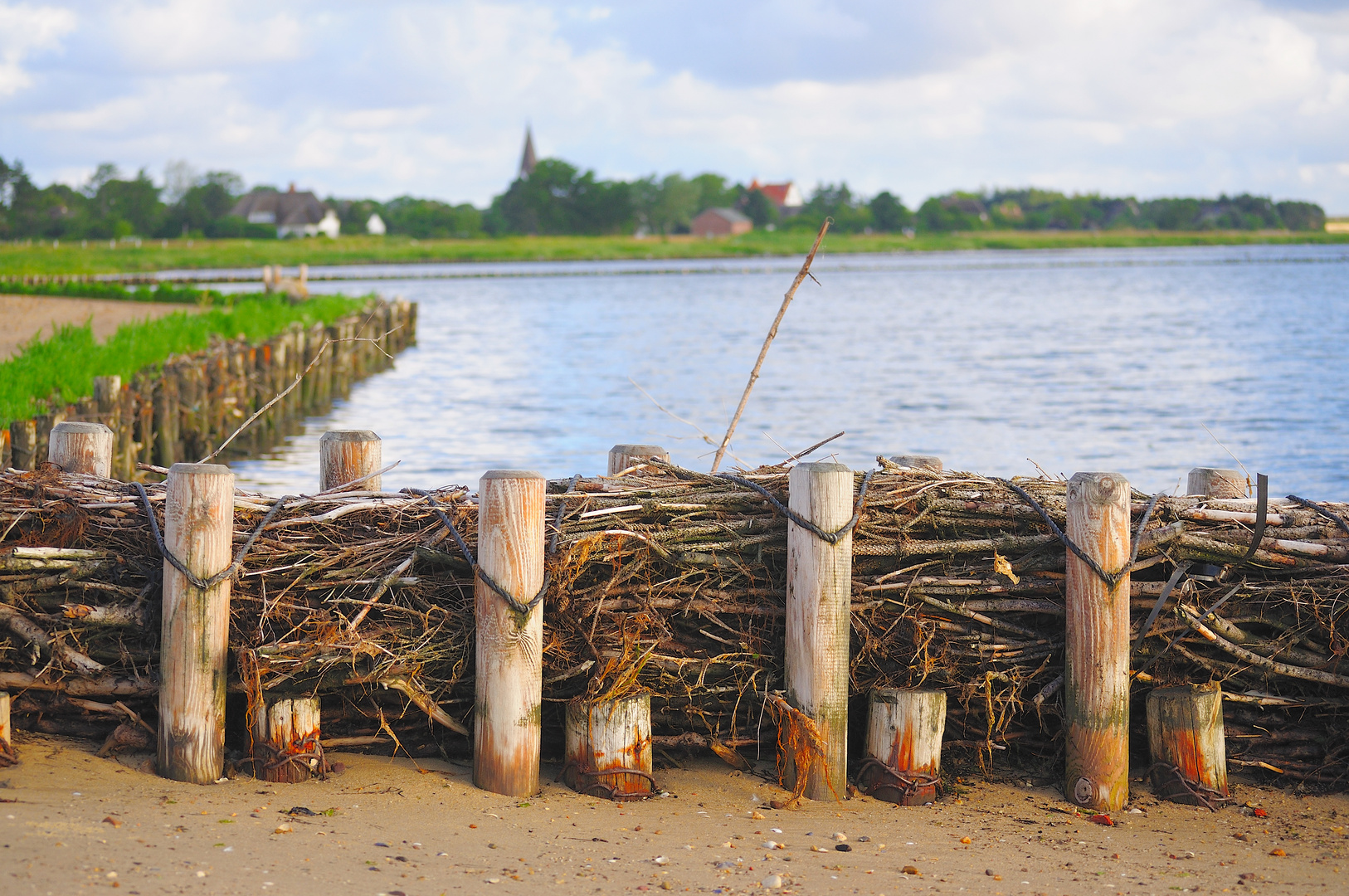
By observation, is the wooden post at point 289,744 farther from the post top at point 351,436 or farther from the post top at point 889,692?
the post top at point 889,692

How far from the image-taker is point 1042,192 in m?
150

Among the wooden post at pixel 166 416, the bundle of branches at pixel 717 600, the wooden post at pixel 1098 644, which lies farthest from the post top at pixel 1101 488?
the wooden post at pixel 166 416

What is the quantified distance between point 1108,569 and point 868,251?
358ft

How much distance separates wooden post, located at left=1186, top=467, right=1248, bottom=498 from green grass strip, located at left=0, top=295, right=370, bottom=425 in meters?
8.15

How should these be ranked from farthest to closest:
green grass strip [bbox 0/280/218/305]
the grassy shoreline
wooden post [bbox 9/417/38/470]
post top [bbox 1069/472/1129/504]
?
the grassy shoreline
green grass strip [bbox 0/280/218/305]
wooden post [bbox 9/417/38/470]
post top [bbox 1069/472/1129/504]

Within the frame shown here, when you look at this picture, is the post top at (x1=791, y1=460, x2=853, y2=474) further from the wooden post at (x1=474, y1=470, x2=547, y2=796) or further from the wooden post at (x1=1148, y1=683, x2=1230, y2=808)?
the wooden post at (x1=1148, y1=683, x2=1230, y2=808)

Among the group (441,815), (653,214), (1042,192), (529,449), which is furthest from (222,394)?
(1042,192)

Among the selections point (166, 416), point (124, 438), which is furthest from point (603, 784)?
point (166, 416)

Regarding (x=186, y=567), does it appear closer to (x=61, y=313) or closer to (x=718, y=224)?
(x=61, y=313)

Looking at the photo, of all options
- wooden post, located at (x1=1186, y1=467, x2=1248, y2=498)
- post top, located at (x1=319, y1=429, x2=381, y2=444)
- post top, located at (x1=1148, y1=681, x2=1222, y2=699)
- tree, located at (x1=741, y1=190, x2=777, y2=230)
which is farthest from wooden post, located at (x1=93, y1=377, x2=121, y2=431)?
tree, located at (x1=741, y1=190, x2=777, y2=230)

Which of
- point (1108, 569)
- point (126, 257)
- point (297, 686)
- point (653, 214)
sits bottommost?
point (297, 686)

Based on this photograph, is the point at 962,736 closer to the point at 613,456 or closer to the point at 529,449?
the point at 613,456

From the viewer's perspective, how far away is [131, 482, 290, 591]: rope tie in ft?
15.6

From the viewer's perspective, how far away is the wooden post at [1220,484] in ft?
20.0
